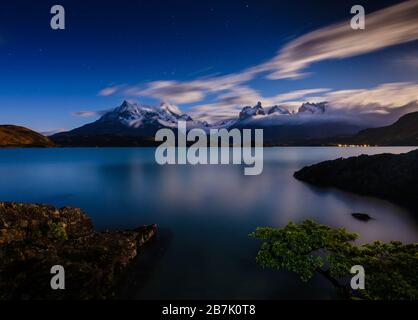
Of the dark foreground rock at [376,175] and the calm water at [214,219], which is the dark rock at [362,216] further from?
the dark foreground rock at [376,175]

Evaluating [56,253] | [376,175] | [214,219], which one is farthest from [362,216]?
[56,253]

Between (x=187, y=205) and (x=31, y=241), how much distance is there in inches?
1300

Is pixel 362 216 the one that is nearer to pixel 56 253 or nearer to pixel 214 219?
pixel 214 219

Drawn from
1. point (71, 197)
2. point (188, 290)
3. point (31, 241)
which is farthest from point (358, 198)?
point (71, 197)

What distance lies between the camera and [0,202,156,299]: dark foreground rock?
2001cm

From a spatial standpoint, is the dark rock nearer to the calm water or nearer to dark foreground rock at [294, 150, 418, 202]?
the calm water

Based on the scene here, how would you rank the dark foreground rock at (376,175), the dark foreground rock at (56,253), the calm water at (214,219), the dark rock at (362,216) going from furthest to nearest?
the dark foreground rock at (376,175)
the dark rock at (362,216)
the calm water at (214,219)
the dark foreground rock at (56,253)

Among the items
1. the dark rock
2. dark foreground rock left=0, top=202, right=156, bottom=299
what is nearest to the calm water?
the dark rock

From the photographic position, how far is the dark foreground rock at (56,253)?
20009 millimetres

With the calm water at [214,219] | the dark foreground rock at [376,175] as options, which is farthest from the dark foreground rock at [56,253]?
the dark foreground rock at [376,175]

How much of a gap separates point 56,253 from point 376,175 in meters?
69.7

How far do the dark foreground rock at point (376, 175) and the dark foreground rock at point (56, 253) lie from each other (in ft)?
184

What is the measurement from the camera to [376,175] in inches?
2520
